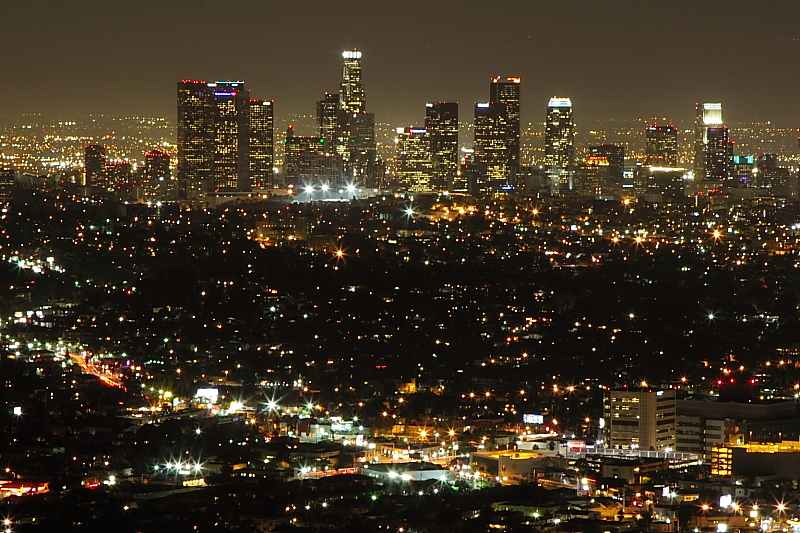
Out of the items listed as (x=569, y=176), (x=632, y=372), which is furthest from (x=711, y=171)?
(x=632, y=372)

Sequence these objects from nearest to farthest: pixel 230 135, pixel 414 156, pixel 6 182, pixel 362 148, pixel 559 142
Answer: pixel 6 182 → pixel 230 135 → pixel 414 156 → pixel 362 148 → pixel 559 142

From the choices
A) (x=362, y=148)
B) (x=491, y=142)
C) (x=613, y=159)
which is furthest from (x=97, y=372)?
(x=613, y=159)

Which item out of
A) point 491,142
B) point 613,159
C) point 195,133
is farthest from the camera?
point 613,159

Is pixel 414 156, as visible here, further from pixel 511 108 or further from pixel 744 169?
pixel 744 169

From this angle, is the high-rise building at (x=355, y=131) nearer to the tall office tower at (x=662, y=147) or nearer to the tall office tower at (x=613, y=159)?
the tall office tower at (x=613, y=159)

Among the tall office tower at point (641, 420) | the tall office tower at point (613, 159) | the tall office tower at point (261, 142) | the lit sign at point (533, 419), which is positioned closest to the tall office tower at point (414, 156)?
the tall office tower at point (261, 142)

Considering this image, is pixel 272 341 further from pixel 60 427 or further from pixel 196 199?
pixel 196 199

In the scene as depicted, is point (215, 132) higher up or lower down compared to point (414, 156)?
higher up
